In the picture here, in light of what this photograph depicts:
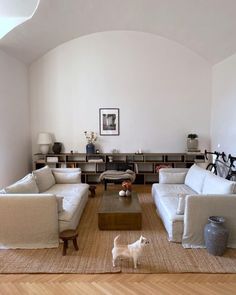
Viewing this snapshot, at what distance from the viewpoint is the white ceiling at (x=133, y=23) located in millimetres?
5027

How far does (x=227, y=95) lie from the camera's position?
6.32 metres

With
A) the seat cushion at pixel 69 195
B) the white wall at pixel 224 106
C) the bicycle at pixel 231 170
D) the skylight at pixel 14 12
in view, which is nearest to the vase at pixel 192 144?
the white wall at pixel 224 106

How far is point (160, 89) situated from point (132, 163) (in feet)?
7.25

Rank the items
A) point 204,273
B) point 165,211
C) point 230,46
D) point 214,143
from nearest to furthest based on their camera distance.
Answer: point 204,273, point 165,211, point 230,46, point 214,143

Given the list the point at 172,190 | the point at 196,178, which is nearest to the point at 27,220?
the point at 172,190

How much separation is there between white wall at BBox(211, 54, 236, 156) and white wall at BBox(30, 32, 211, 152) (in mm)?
343

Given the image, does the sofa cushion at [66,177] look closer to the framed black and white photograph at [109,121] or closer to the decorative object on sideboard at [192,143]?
the framed black and white photograph at [109,121]

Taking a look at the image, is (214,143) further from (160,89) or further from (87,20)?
(87,20)

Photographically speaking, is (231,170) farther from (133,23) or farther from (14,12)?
(14,12)

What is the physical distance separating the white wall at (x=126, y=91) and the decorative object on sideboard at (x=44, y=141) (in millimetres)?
363

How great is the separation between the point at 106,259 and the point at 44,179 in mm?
2348

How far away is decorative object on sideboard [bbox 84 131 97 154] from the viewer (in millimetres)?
7320

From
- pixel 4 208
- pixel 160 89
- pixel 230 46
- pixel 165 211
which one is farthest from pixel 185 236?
pixel 160 89

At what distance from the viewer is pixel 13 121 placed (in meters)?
6.44
